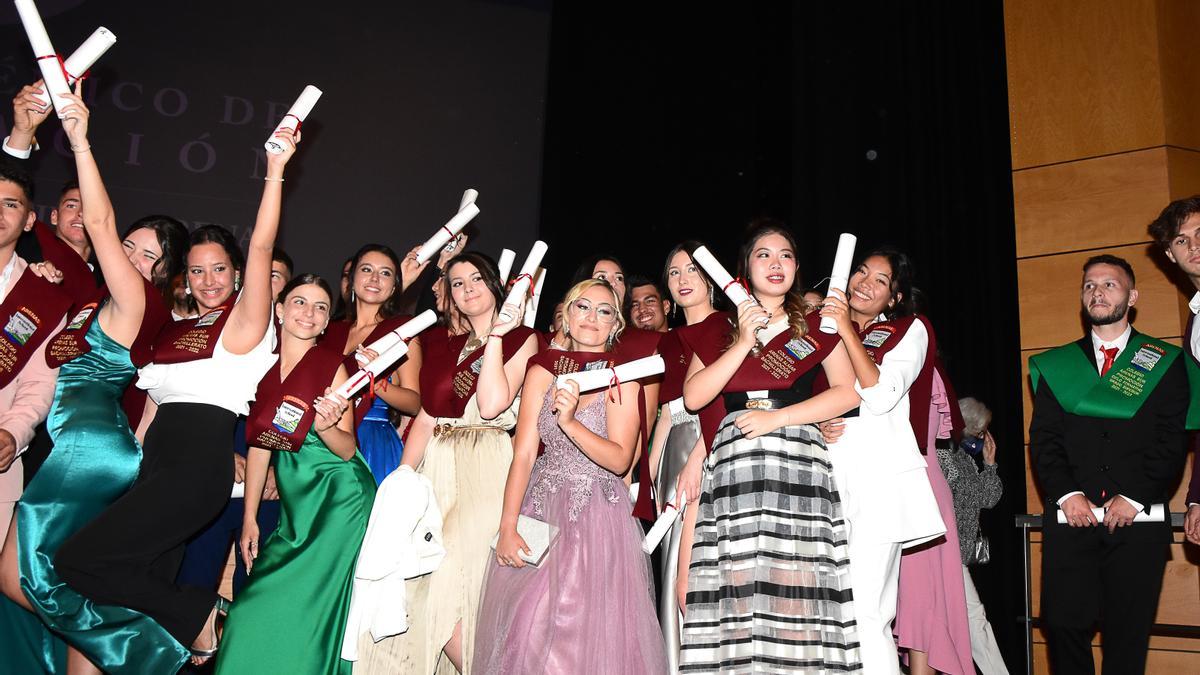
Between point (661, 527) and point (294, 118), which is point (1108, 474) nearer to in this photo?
point (661, 527)

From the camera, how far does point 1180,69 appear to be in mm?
5012

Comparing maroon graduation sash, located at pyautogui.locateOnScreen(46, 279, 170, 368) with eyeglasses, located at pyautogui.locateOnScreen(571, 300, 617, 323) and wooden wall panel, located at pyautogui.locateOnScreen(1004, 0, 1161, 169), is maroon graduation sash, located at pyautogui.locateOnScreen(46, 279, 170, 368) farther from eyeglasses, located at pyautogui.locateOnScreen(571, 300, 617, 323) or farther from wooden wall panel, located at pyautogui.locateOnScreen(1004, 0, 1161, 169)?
wooden wall panel, located at pyautogui.locateOnScreen(1004, 0, 1161, 169)

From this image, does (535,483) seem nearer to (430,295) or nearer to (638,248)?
(430,295)

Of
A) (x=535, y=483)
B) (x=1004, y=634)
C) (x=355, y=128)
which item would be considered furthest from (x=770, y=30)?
(x=535, y=483)

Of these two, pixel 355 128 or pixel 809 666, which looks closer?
pixel 809 666

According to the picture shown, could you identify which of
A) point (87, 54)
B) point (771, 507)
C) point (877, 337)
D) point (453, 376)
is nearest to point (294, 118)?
point (87, 54)

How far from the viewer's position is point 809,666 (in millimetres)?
2691

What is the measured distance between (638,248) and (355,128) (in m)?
1.75

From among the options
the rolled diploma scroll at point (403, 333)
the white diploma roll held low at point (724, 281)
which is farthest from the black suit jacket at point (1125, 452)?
the rolled diploma scroll at point (403, 333)

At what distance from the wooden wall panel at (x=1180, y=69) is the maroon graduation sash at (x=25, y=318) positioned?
4.77 meters

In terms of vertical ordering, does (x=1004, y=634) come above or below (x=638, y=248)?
below

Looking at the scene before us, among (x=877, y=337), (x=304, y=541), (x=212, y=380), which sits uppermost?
(x=877, y=337)

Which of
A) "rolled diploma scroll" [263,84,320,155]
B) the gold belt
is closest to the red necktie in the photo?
the gold belt

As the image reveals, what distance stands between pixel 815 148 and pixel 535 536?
3.73 meters
